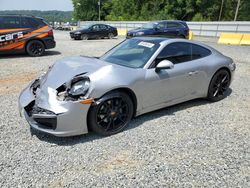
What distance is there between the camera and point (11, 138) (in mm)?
3291

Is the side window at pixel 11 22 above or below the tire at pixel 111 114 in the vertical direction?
above

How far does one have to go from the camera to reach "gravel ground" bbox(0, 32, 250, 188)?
2514 mm

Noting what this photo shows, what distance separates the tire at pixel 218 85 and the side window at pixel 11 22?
27.0ft

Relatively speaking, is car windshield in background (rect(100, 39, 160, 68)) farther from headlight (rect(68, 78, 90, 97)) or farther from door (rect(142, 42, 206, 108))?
headlight (rect(68, 78, 90, 97))

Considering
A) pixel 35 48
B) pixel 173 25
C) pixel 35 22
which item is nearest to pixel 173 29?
pixel 173 25

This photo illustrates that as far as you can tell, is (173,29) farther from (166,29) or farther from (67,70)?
(67,70)

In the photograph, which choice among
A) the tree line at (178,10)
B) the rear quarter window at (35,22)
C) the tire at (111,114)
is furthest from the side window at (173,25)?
the tree line at (178,10)

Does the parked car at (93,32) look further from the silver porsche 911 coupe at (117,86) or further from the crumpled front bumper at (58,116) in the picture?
the crumpled front bumper at (58,116)

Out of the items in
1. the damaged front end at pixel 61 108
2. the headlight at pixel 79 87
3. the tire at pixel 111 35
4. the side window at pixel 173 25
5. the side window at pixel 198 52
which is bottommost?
the tire at pixel 111 35

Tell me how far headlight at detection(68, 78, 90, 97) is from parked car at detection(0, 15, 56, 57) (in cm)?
747

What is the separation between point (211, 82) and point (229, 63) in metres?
0.71

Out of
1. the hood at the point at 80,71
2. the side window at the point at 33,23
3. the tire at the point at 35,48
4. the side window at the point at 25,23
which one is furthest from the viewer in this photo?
the tire at the point at 35,48

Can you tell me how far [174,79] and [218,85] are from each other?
146 cm

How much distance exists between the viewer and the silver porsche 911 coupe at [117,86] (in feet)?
9.89
